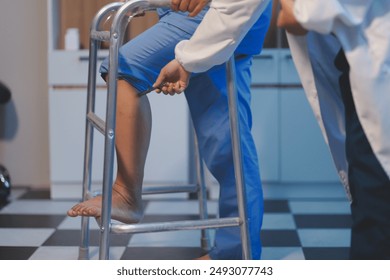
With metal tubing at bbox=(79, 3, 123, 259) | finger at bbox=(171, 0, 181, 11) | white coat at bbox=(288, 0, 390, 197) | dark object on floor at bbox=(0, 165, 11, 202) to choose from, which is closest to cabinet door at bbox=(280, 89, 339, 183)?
dark object on floor at bbox=(0, 165, 11, 202)

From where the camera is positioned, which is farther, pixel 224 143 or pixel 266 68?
pixel 266 68

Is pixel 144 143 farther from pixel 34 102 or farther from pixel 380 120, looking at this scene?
pixel 34 102

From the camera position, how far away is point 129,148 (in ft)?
5.78

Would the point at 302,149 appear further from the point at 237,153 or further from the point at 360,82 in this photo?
the point at 360,82

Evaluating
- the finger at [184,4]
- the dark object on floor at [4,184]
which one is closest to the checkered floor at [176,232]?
the dark object on floor at [4,184]

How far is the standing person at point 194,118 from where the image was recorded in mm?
1761

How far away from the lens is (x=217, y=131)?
2.00m

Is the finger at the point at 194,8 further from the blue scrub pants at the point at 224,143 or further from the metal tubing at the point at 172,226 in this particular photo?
the metal tubing at the point at 172,226

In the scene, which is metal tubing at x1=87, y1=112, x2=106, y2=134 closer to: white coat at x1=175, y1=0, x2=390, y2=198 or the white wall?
white coat at x1=175, y1=0, x2=390, y2=198

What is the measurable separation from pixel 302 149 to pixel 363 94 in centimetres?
217

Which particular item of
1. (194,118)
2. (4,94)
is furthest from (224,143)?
Answer: (4,94)

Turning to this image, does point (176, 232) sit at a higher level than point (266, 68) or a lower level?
lower

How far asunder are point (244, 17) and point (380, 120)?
14.3 inches
